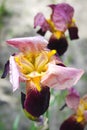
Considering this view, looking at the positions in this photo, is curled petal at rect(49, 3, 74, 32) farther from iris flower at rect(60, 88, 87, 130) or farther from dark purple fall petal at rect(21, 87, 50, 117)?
dark purple fall petal at rect(21, 87, 50, 117)

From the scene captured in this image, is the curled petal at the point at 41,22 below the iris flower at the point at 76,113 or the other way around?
the other way around

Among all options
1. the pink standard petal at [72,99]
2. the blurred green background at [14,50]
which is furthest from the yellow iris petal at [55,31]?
the blurred green background at [14,50]

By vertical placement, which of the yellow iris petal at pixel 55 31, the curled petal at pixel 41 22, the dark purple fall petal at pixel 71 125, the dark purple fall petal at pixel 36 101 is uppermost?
the dark purple fall petal at pixel 36 101

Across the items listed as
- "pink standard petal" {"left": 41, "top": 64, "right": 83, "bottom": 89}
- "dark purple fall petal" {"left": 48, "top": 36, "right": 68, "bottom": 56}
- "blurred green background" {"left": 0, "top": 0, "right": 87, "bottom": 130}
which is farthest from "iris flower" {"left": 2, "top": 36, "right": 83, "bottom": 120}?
"blurred green background" {"left": 0, "top": 0, "right": 87, "bottom": 130}

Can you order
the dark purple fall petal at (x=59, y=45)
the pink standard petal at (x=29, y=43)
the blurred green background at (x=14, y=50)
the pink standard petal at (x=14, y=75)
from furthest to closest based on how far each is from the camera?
the blurred green background at (x=14, y=50), the dark purple fall petal at (x=59, y=45), the pink standard petal at (x=29, y=43), the pink standard petal at (x=14, y=75)

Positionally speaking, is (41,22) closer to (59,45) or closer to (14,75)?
(59,45)

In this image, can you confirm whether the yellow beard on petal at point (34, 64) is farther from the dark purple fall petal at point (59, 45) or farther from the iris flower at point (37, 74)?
the dark purple fall petal at point (59, 45)

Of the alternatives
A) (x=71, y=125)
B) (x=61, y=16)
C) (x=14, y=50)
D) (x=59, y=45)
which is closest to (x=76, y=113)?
(x=71, y=125)
